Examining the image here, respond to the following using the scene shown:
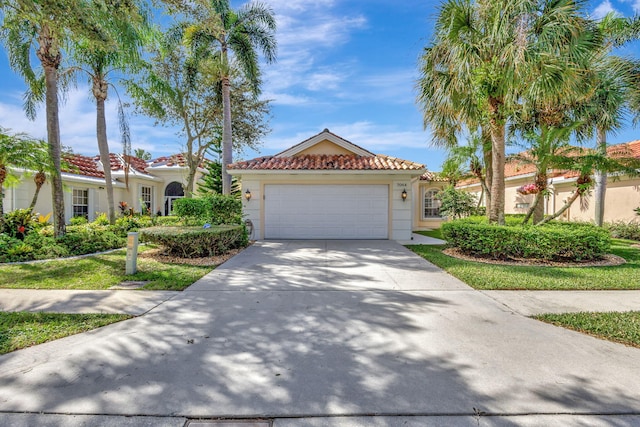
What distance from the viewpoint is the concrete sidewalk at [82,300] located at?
4719mm

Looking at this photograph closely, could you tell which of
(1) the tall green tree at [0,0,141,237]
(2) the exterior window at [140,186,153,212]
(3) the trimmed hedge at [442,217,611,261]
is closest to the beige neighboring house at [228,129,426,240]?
(3) the trimmed hedge at [442,217,611,261]

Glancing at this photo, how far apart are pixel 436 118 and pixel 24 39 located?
14.2 m

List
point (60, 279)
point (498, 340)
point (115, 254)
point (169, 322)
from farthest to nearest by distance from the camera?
point (115, 254)
point (60, 279)
point (169, 322)
point (498, 340)

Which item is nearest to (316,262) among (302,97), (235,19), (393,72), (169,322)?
(169,322)

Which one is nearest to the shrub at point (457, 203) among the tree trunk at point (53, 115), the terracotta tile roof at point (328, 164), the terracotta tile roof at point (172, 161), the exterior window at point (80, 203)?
the terracotta tile roof at point (328, 164)

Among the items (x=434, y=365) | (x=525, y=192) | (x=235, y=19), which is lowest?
(x=434, y=365)

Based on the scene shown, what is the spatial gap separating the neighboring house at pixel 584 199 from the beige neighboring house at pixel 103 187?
1973 centimetres

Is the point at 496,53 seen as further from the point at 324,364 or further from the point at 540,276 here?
the point at 324,364

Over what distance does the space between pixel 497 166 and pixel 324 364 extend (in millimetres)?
8939

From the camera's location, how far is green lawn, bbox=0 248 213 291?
19.8ft

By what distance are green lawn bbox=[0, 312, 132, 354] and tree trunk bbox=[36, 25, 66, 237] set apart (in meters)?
6.42

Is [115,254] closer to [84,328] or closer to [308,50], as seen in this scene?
[84,328]

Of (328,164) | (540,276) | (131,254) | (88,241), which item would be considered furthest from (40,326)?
(328,164)

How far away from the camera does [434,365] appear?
3.16 metres
